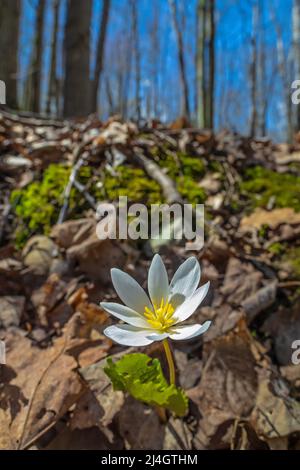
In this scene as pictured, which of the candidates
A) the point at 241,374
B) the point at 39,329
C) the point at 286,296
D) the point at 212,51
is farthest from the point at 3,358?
the point at 212,51

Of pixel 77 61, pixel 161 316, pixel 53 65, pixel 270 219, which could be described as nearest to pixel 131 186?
pixel 270 219

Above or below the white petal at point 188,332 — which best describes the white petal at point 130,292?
above

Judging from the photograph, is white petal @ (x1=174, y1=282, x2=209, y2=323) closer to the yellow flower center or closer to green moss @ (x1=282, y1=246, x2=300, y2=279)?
the yellow flower center

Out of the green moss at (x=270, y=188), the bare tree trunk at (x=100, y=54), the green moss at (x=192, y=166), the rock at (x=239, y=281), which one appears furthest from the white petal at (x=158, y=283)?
the bare tree trunk at (x=100, y=54)

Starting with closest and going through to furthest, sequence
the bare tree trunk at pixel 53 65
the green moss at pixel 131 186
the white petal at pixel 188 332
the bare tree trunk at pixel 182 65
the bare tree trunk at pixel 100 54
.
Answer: the white petal at pixel 188 332 → the green moss at pixel 131 186 → the bare tree trunk at pixel 182 65 → the bare tree trunk at pixel 100 54 → the bare tree trunk at pixel 53 65

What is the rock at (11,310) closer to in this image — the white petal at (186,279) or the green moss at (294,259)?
the white petal at (186,279)

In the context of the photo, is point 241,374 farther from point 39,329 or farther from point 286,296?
point 39,329

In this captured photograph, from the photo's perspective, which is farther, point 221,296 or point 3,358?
point 221,296
